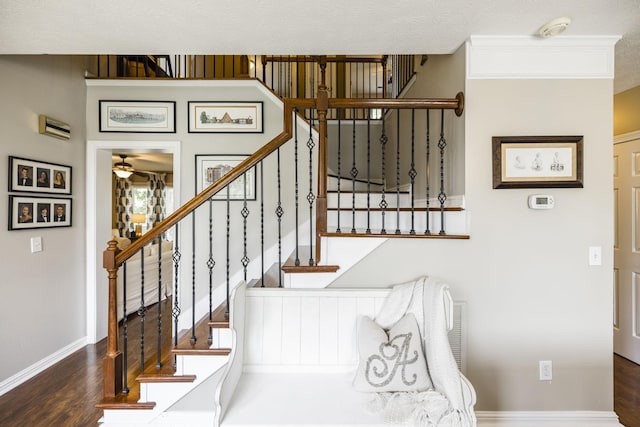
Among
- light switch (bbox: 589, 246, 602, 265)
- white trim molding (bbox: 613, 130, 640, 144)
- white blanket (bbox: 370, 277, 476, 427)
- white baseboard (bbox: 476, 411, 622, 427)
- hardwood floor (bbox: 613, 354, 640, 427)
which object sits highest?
white trim molding (bbox: 613, 130, 640, 144)

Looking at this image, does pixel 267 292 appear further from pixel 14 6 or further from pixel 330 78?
pixel 330 78

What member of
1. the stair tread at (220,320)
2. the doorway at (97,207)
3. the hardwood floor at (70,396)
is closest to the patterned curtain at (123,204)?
the doorway at (97,207)

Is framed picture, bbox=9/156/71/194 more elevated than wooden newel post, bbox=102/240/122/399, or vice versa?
→ framed picture, bbox=9/156/71/194

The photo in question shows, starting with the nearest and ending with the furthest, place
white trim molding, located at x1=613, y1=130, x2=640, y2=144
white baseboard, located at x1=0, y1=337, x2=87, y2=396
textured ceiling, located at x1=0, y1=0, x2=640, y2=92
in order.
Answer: textured ceiling, located at x1=0, y1=0, x2=640, y2=92
white baseboard, located at x1=0, y1=337, x2=87, y2=396
white trim molding, located at x1=613, y1=130, x2=640, y2=144

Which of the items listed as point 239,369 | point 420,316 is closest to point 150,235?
point 239,369

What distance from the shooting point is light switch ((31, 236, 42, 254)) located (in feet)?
9.00

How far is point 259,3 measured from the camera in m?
1.75

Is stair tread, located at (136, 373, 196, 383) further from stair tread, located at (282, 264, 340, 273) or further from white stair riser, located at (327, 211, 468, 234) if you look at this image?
white stair riser, located at (327, 211, 468, 234)

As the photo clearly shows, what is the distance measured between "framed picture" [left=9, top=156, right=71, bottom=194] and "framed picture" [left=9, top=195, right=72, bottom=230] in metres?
0.08

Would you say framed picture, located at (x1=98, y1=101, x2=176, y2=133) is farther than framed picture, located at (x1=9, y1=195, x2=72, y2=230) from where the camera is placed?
Yes

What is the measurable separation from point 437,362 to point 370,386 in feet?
1.24

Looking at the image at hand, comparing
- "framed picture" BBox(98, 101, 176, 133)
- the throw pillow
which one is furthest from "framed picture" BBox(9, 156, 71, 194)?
the throw pillow

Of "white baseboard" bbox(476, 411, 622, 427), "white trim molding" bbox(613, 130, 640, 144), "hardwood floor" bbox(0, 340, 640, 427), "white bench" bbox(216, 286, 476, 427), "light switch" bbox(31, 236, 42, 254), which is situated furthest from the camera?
"white trim molding" bbox(613, 130, 640, 144)

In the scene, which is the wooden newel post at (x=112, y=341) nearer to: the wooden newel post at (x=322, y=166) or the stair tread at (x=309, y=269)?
the stair tread at (x=309, y=269)
